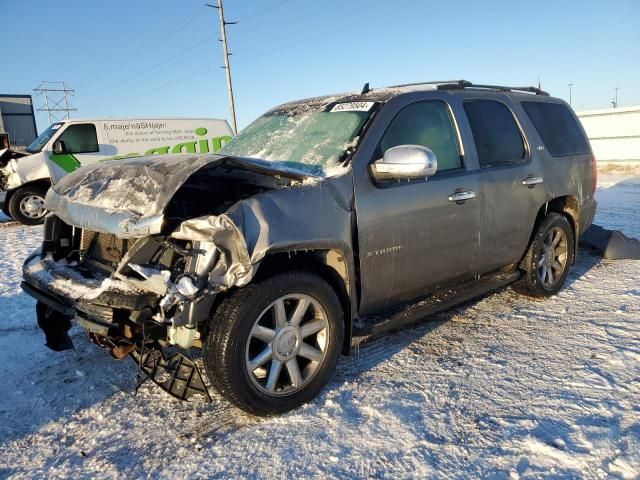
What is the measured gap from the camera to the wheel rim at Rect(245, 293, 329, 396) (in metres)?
2.79

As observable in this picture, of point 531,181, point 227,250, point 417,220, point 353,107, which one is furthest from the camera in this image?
point 531,181

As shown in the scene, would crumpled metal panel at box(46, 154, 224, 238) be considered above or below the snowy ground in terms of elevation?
above

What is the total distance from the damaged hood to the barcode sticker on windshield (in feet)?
2.30

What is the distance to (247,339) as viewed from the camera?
8.73 feet

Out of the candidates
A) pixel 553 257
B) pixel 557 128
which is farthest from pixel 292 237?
pixel 557 128

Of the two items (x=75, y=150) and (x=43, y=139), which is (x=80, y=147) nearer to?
(x=75, y=150)

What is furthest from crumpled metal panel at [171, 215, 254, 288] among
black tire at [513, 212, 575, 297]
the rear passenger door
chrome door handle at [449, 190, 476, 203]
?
black tire at [513, 212, 575, 297]

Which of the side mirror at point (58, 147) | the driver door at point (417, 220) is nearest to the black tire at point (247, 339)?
the driver door at point (417, 220)

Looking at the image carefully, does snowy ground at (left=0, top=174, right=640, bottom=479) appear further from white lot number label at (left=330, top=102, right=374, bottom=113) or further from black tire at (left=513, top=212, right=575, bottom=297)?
white lot number label at (left=330, top=102, right=374, bottom=113)

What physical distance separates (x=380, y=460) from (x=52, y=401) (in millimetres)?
2041

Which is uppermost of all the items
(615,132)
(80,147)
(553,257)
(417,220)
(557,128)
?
(80,147)

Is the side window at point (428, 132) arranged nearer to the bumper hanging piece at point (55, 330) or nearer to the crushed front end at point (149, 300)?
the crushed front end at point (149, 300)

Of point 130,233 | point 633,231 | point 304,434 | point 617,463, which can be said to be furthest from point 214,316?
point 633,231

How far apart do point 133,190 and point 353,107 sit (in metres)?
1.63
